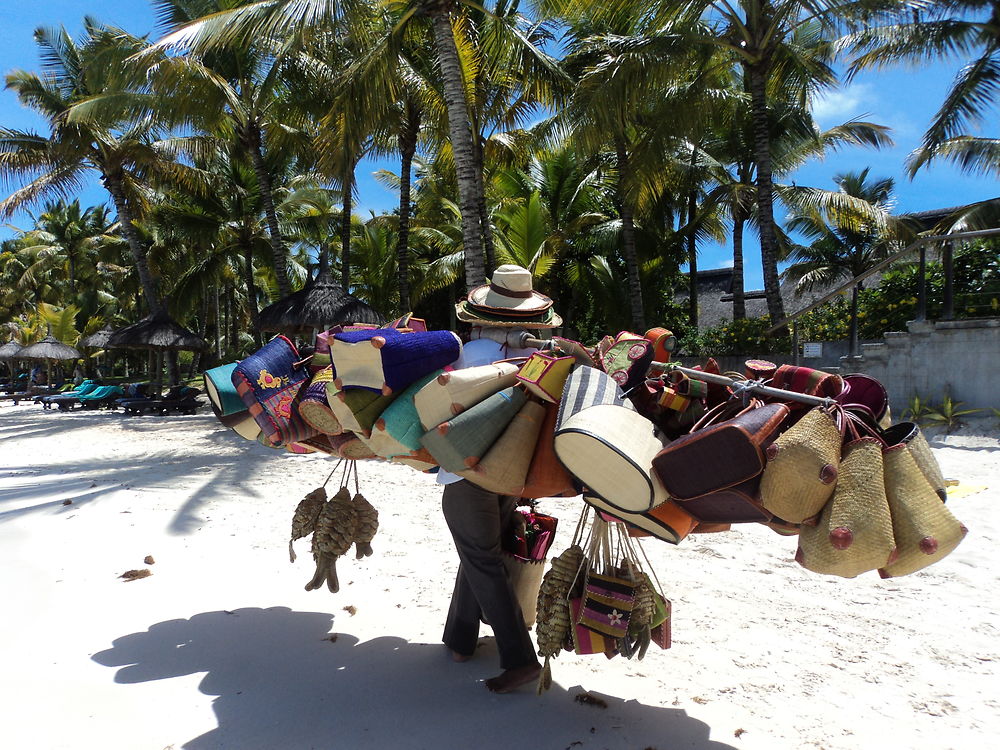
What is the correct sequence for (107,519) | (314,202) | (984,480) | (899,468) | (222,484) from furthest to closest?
1. (314,202)
2. (222,484)
3. (984,480)
4. (107,519)
5. (899,468)

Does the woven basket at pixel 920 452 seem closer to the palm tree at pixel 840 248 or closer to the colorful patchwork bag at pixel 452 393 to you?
the colorful patchwork bag at pixel 452 393

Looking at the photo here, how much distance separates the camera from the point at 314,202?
20.3 m

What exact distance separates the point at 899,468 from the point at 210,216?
→ 18.9 meters

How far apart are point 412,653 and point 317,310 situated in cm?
965

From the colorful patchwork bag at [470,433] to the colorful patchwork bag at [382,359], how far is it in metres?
0.25

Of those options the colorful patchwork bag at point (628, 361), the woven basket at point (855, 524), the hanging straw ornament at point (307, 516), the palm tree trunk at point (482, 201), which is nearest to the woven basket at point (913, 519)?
the woven basket at point (855, 524)

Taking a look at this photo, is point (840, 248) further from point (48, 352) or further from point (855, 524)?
point (48, 352)

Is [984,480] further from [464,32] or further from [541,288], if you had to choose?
[541,288]

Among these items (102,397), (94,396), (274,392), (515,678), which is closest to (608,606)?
(515,678)

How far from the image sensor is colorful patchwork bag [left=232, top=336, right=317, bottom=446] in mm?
2596

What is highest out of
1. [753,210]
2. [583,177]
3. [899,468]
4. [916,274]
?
[583,177]

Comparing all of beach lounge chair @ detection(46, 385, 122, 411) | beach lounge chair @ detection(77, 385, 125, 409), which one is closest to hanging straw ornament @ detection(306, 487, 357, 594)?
beach lounge chair @ detection(77, 385, 125, 409)

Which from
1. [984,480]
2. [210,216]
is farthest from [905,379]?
[210,216]

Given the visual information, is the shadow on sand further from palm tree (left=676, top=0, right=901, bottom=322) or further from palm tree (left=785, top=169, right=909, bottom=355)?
palm tree (left=785, top=169, right=909, bottom=355)
